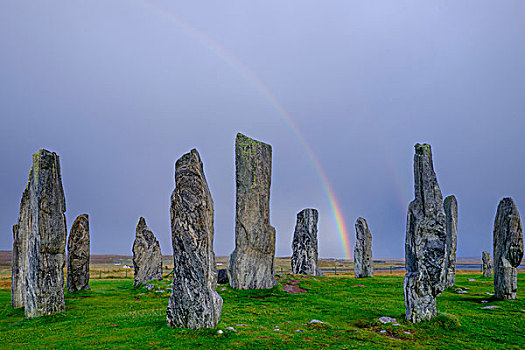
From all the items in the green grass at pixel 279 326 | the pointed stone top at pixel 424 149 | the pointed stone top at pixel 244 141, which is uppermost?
the pointed stone top at pixel 244 141

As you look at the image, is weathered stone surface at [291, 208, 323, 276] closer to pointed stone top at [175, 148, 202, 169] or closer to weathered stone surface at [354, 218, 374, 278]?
weathered stone surface at [354, 218, 374, 278]

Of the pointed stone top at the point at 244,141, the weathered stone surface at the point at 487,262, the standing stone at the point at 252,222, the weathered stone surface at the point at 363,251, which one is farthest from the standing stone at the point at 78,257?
the weathered stone surface at the point at 487,262

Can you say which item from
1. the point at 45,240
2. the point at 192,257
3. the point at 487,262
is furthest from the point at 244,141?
the point at 487,262

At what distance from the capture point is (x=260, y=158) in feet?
85.5

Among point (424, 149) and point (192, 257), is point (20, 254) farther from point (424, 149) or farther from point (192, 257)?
point (424, 149)

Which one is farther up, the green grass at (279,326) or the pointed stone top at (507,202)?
the pointed stone top at (507,202)

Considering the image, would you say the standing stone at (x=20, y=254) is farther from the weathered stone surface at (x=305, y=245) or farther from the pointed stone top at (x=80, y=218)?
the weathered stone surface at (x=305, y=245)

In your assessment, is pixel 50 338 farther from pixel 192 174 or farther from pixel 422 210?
pixel 422 210

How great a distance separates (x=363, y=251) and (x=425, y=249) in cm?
2180

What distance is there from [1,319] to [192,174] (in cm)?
1283

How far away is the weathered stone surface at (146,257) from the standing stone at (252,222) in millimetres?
8821

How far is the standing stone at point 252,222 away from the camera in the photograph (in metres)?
24.4

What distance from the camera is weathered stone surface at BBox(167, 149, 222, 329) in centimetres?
1305

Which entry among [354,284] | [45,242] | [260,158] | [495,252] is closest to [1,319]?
[45,242]
